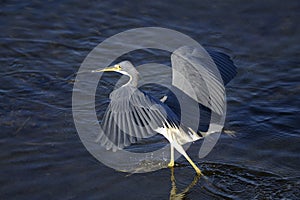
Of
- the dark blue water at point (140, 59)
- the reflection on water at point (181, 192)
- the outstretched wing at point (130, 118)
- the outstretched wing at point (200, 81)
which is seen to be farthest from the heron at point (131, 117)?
the dark blue water at point (140, 59)

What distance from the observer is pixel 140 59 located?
375 inches

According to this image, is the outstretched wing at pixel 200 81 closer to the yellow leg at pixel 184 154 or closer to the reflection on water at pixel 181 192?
the yellow leg at pixel 184 154

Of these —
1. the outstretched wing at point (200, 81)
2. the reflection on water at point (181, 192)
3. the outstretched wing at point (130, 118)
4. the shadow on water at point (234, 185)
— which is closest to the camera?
the outstretched wing at point (130, 118)

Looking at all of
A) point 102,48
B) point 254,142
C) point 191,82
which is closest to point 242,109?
point 254,142

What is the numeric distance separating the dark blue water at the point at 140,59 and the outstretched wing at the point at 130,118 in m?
1.07

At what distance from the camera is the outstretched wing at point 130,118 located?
581 centimetres

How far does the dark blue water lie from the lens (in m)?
6.78

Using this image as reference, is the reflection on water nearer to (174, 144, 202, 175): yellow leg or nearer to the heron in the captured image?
(174, 144, 202, 175): yellow leg

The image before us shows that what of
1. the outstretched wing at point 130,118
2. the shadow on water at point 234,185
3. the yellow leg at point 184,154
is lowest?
the shadow on water at point 234,185

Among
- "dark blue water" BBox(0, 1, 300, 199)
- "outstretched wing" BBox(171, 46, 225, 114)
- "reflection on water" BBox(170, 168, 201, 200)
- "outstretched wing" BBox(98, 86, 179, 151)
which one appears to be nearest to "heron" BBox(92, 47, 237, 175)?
"outstretched wing" BBox(98, 86, 179, 151)

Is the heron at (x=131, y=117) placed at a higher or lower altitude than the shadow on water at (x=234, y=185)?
higher

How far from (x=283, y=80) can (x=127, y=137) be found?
4.15 metres

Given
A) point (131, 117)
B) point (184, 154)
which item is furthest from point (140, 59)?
point (131, 117)

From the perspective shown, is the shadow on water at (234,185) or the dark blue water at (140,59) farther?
the dark blue water at (140,59)
